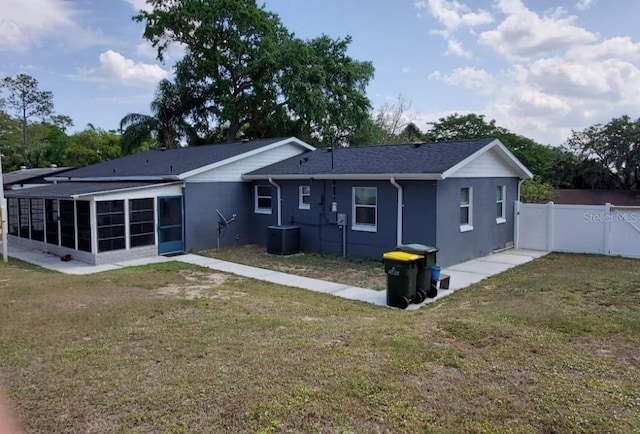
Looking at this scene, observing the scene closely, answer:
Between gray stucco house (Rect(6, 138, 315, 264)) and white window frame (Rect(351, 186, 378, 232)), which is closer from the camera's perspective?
white window frame (Rect(351, 186, 378, 232))

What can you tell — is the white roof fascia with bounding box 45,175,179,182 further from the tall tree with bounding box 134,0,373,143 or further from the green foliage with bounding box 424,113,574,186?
the green foliage with bounding box 424,113,574,186

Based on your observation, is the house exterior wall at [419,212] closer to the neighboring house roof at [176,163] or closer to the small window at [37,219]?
the neighboring house roof at [176,163]

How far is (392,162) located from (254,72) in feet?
69.9

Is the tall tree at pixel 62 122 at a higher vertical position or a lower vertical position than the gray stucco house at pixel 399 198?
higher

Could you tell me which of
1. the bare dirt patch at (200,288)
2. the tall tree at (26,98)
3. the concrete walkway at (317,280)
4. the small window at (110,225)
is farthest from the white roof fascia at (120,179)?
the tall tree at (26,98)

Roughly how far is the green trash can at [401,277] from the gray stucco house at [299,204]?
11.7 ft

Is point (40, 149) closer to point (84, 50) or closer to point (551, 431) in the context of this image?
point (84, 50)

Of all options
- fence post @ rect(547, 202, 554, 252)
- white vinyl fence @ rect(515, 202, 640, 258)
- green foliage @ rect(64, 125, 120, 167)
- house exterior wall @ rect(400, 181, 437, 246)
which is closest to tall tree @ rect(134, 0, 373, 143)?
green foliage @ rect(64, 125, 120, 167)

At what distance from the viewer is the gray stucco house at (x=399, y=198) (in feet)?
38.6

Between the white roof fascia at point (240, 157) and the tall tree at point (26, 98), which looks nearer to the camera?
the white roof fascia at point (240, 157)

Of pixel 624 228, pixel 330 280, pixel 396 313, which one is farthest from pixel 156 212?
pixel 624 228

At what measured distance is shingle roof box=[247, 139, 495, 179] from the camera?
1193cm

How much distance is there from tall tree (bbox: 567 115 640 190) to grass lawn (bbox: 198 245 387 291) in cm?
2472

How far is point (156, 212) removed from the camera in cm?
1380
